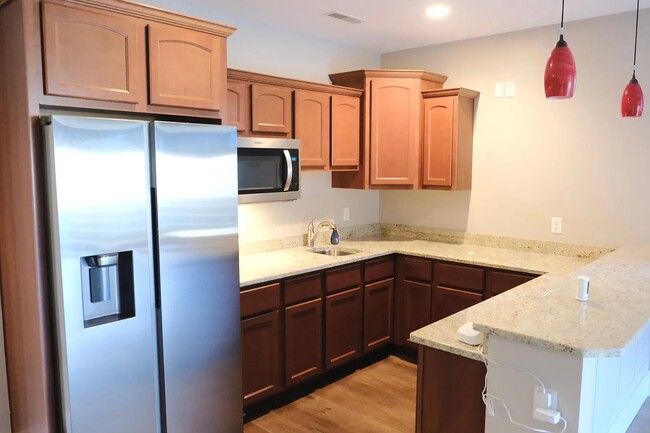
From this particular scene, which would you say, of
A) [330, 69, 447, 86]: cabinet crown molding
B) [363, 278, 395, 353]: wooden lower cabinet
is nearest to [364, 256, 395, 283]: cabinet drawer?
[363, 278, 395, 353]: wooden lower cabinet

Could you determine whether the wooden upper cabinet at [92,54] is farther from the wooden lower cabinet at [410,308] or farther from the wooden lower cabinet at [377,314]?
the wooden lower cabinet at [410,308]

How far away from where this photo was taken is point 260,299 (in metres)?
3.02

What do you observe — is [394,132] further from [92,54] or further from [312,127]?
[92,54]

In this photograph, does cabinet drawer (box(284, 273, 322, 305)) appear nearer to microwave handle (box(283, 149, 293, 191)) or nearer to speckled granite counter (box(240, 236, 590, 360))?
speckled granite counter (box(240, 236, 590, 360))

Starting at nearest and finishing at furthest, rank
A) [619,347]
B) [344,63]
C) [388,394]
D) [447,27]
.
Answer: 1. [619,347]
2. [388,394]
3. [447,27]
4. [344,63]

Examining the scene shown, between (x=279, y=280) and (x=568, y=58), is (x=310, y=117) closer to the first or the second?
(x=279, y=280)

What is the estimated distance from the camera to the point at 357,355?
377 centimetres

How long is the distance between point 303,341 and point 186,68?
73.3 inches

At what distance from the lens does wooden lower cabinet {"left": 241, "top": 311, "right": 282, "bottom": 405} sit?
9.78ft

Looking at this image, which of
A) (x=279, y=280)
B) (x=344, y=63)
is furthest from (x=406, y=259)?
(x=344, y=63)

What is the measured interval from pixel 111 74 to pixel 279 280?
1527mm

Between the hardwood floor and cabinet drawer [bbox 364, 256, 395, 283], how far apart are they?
A: 709 millimetres

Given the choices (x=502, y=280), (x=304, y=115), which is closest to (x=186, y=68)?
(x=304, y=115)

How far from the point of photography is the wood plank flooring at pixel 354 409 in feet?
9.89
